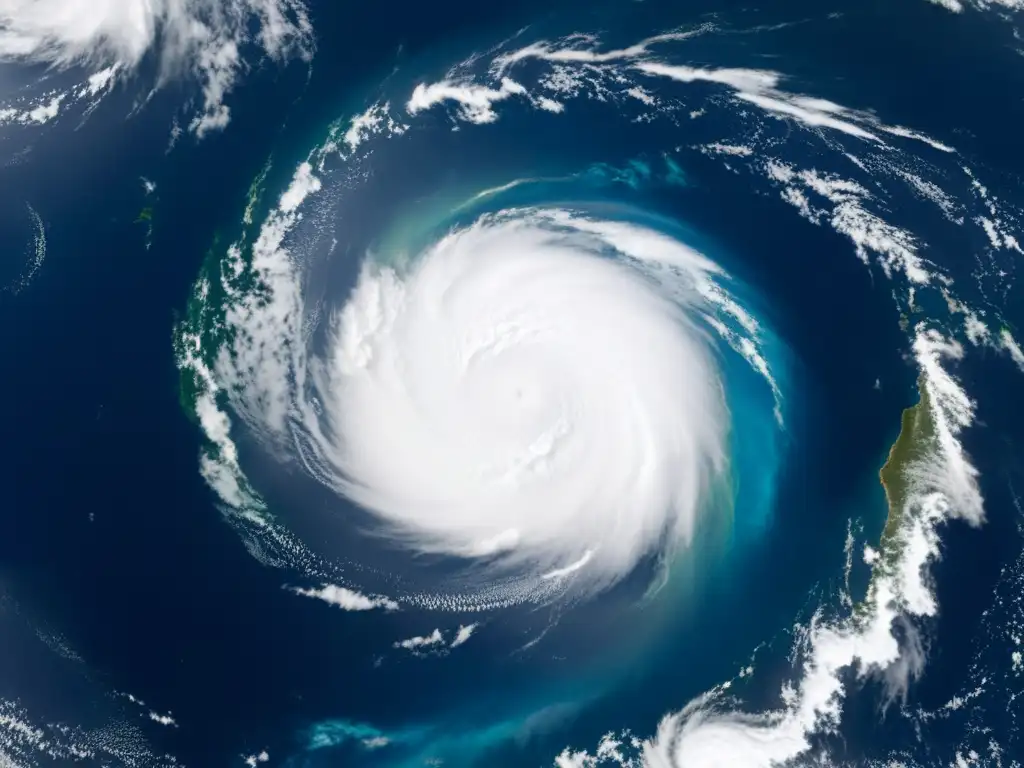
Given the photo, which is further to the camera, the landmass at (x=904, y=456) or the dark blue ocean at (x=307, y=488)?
the landmass at (x=904, y=456)

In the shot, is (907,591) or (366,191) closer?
(907,591)

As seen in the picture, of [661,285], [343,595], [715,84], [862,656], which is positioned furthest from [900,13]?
[343,595]

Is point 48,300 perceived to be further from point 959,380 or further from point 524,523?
point 959,380

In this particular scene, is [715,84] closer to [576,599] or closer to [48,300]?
[576,599]

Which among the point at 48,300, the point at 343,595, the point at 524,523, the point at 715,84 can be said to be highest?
the point at 715,84

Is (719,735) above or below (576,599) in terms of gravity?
below

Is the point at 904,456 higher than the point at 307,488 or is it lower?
higher

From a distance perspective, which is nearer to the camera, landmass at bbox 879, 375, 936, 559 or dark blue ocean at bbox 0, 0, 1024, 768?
dark blue ocean at bbox 0, 0, 1024, 768
